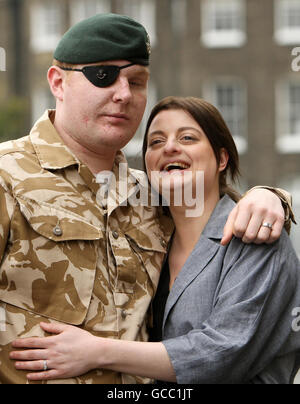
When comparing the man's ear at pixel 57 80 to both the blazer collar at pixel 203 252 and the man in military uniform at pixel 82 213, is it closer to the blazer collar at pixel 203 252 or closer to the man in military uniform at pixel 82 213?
the man in military uniform at pixel 82 213

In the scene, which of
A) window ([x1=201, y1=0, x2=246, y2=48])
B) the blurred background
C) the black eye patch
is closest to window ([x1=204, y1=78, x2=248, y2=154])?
the blurred background

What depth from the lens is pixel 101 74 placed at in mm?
3242

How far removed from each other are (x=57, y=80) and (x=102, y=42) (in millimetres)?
296

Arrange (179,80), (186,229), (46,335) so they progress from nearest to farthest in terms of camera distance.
Result: (46,335)
(186,229)
(179,80)

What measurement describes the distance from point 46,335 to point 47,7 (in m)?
20.7

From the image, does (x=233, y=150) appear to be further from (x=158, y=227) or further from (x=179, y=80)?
(x=179, y=80)

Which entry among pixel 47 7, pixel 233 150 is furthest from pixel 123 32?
pixel 47 7

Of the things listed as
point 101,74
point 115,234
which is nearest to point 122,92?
point 101,74

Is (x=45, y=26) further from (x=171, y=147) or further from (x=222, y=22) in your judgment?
(x=171, y=147)

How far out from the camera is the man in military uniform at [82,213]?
300cm

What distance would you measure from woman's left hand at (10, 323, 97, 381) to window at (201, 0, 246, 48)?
19.7 metres

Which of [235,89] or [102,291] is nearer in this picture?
[102,291]
